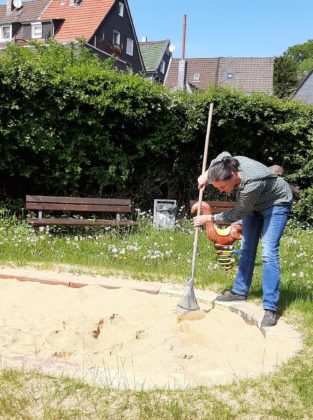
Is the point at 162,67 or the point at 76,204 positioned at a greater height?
the point at 162,67

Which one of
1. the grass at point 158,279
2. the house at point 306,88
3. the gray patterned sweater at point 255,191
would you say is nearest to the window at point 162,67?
the house at point 306,88

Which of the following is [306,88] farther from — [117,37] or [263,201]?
Result: [263,201]

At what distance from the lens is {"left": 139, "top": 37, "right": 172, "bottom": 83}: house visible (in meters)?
41.8

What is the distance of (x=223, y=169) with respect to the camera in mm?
4238

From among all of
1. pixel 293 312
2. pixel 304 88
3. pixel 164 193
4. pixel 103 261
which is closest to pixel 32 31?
pixel 304 88

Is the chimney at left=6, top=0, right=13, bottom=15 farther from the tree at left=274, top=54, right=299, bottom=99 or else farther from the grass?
the grass

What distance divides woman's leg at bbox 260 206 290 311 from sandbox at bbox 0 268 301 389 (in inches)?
9.3

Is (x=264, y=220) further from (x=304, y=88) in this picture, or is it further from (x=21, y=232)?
(x=304, y=88)

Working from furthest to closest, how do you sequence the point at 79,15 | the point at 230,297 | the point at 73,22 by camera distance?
the point at 79,15, the point at 73,22, the point at 230,297

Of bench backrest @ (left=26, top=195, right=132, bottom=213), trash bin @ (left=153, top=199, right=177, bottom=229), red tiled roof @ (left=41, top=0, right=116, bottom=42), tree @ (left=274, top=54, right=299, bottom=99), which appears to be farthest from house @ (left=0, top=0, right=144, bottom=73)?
bench backrest @ (left=26, top=195, right=132, bottom=213)

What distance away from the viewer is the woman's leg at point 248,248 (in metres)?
4.80

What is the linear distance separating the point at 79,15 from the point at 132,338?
33.3m

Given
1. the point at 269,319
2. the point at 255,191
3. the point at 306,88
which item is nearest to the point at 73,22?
the point at 306,88

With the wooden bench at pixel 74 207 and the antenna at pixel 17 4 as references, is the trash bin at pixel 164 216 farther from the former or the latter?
the antenna at pixel 17 4
